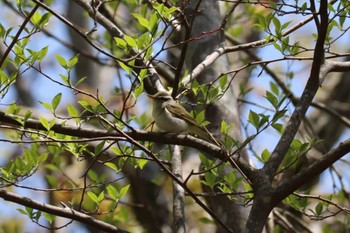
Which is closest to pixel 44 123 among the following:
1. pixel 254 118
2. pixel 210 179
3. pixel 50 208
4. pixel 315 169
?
pixel 50 208

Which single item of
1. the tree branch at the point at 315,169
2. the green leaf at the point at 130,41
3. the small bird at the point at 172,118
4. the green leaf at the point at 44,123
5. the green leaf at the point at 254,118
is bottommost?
the tree branch at the point at 315,169

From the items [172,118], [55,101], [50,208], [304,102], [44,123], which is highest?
[172,118]

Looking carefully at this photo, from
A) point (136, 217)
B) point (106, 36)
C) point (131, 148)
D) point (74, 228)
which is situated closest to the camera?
point (131, 148)

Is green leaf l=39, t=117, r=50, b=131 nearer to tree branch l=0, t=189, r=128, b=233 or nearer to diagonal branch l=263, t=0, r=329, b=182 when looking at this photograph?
tree branch l=0, t=189, r=128, b=233

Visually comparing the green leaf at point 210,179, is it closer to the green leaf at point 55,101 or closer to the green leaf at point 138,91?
the green leaf at point 138,91

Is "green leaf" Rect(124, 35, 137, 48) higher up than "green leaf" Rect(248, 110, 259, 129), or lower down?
higher up

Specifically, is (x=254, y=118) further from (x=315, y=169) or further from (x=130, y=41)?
(x=130, y=41)

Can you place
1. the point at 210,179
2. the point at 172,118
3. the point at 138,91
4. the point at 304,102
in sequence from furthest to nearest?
1. the point at 172,118
2. the point at 210,179
3. the point at 304,102
4. the point at 138,91

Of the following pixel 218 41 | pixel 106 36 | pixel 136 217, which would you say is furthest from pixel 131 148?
pixel 136 217

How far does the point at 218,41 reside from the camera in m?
3.93

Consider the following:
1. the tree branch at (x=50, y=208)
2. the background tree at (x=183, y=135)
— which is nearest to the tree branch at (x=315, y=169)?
the background tree at (x=183, y=135)

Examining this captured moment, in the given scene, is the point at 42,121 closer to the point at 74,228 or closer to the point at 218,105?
the point at 218,105

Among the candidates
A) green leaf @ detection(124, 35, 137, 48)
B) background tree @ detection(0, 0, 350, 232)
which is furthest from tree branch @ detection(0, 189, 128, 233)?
green leaf @ detection(124, 35, 137, 48)

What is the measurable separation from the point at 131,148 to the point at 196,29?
1.25m
